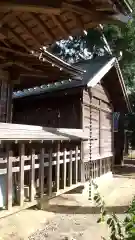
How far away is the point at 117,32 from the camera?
78.0ft

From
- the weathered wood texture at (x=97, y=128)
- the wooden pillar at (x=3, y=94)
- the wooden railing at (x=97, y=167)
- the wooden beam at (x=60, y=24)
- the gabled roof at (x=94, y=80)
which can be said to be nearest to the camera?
the wooden beam at (x=60, y=24)

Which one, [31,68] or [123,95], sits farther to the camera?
[123,95]

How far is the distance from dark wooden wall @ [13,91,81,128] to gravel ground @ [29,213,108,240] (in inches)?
169

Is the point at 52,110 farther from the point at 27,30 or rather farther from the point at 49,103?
the point at 27,30

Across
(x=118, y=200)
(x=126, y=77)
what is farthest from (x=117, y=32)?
(x=118, y=200)

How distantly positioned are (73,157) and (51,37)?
490 cm

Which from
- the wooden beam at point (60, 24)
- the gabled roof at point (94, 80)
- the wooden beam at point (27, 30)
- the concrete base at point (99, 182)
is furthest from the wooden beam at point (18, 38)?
the concrete base at point (99, 182)

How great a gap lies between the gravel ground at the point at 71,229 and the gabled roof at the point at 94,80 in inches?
186

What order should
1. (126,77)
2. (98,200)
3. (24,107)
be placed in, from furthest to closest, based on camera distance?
(126,77)
(24,107)
(98,200)

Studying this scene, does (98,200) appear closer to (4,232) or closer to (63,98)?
(4,232)

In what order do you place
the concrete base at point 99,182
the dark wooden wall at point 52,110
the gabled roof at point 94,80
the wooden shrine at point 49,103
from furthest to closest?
the dark wooden wall at point 52,110, the concrete base at point 99,182, the gabled roof at point 94,80, the wooden shrine at point 49,103

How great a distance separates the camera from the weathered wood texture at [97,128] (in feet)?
42.5

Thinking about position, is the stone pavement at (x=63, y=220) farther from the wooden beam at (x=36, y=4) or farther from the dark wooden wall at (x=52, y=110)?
the wooden beam at (x=36, y=4)

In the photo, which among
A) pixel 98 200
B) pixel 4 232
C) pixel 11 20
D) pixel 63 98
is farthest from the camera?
pixel 63 98
